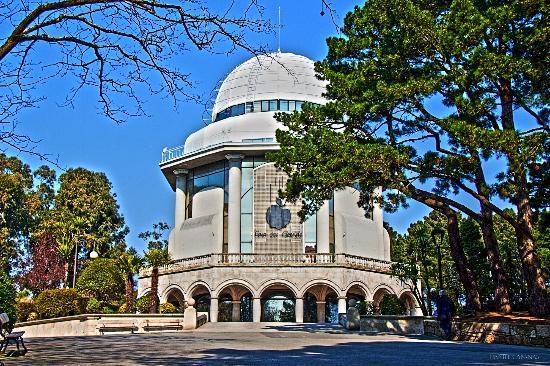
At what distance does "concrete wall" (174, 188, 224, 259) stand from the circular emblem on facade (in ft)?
12.1

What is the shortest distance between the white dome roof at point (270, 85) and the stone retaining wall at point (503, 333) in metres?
27.6

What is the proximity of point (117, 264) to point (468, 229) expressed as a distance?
22326 mm

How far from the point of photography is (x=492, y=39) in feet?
64.8

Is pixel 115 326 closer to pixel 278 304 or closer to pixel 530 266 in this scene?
pixel 530 266

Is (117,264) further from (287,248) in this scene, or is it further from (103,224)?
(103,224)

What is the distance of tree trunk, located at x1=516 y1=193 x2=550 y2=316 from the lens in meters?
19.1

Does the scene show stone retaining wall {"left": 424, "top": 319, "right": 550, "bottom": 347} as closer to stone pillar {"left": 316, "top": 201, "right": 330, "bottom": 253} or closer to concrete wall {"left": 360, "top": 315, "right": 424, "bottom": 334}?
concrete wall {"left": 360, "top": 315, "right": 424, "bottom": 334}

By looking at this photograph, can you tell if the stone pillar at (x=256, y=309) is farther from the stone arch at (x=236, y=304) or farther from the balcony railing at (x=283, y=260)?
the balcony railing at (x=283, y=260)

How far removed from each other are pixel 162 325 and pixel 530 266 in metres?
15.6

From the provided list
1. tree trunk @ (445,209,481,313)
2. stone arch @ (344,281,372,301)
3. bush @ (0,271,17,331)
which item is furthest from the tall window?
bush @ (0,271,17,331)

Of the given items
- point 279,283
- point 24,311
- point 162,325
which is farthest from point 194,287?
point 162,325

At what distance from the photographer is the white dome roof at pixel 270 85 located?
4569cm

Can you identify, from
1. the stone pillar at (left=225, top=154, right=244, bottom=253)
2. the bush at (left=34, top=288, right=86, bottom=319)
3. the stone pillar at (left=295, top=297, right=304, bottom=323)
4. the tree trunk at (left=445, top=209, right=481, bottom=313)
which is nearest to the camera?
the tree trunk at (left=445, top=209, right=481, bottom=313)

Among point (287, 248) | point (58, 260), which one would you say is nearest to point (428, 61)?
point (287, 248)
